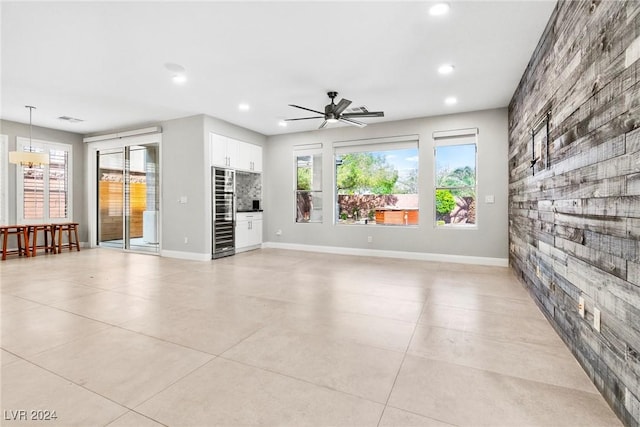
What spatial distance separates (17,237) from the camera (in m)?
6.28

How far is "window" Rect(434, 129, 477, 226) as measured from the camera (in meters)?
5.68

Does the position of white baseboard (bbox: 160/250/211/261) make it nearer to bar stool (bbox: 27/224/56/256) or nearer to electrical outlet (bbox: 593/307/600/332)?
bar stool (bbox: 27/224/56/256)

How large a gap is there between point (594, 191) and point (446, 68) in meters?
2.55

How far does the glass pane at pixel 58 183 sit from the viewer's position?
7059mm

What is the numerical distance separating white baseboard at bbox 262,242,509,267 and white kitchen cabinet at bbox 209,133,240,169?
88.3 inches

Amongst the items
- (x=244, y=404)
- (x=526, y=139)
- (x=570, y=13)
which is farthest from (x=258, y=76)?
(x=244, y=404)

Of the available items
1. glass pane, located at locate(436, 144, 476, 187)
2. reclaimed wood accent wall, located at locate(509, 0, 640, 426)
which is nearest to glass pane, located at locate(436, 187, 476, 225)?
glass pane, located at locate(436, 144, 476, 187)

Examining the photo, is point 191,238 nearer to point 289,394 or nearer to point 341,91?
point 341,91

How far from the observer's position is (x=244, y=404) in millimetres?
1641

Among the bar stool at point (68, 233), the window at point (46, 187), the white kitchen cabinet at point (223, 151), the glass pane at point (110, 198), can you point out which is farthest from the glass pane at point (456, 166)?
the window at point (46, 187)

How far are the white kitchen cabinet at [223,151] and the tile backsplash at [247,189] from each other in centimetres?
51

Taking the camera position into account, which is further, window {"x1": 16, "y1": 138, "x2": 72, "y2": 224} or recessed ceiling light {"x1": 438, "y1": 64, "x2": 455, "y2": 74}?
window {"x1": 16, "y1": 138, "x2": 72, "y2": 224}

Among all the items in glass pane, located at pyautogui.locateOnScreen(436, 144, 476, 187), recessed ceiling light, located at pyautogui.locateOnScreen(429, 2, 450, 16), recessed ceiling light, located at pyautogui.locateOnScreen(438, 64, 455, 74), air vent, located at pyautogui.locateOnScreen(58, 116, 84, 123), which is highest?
air vent, located at pyautogui.locateOnScreen(58, 116, 84, 123)

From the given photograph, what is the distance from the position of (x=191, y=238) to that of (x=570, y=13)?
613 cm
